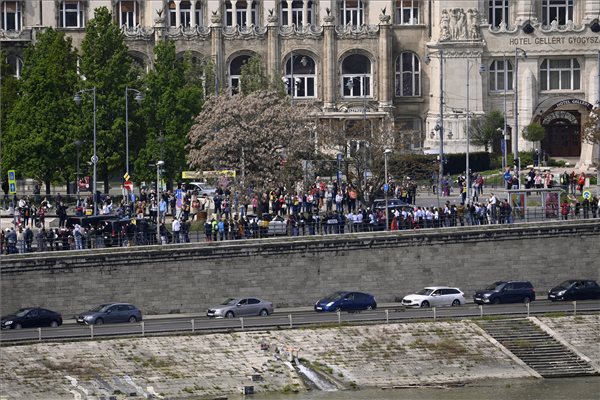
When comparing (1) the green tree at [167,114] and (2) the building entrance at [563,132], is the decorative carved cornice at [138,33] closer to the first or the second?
(1) the green tree at [167,114]

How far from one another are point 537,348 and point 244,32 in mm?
62478

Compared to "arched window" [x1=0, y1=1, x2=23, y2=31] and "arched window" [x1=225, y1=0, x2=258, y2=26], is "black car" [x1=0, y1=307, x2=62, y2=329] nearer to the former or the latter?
"arched window" [x1=0, y1=1, x2=23, y2=31]

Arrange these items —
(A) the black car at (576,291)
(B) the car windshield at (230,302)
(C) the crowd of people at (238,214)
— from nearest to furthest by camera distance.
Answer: (B) the car windshield at (230,302) → (C) the crowd of people at (238,214) → (A) the black car at (576,291)

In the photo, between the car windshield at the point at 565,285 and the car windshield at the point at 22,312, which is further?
the car windshield at the point at 565,285

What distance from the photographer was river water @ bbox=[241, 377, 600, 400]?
9069cm

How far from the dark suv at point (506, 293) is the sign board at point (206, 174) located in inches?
745

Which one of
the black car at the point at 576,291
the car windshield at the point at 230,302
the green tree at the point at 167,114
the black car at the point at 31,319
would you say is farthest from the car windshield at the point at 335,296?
the green tree at the point at 167,114

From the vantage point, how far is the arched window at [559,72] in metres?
154

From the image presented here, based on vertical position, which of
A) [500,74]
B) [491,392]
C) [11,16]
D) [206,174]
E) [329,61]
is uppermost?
[11,16]

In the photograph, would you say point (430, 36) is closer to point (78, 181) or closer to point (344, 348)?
point (78, 181)

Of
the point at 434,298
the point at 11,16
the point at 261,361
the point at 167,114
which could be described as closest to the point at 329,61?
the point at 11,16

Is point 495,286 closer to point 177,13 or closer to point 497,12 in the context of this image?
point 497,12

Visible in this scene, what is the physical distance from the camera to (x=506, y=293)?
106m

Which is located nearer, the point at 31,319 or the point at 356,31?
the point at 31,319
